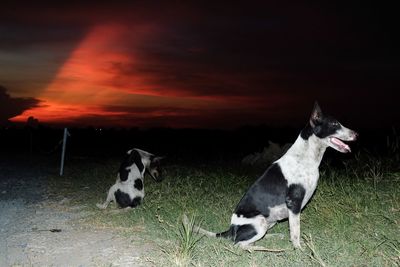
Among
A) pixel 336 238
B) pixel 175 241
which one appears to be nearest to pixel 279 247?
pixel 336 238

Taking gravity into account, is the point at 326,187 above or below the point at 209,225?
above

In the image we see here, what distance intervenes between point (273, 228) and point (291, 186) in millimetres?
1475

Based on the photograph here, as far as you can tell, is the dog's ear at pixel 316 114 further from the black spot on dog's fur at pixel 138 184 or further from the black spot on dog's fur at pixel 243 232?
the black spot on dog's fur at pixel 138 184

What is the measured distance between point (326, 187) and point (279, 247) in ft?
8.71

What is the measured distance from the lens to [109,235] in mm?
7102

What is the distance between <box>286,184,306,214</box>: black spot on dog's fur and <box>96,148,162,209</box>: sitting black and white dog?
150 inches

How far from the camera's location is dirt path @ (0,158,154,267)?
19.2 ft

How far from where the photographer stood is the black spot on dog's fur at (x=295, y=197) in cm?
592

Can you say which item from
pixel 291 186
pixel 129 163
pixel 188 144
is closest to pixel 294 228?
pixel 291 186

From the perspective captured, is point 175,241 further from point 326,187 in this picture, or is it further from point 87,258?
point 326,187

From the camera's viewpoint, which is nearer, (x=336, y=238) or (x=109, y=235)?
(x=336, y=238)

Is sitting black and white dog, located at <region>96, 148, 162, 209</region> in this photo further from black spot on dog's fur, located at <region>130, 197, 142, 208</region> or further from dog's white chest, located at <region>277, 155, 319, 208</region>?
dog's white chest, located at <region>277, 155, 319, 208</region>

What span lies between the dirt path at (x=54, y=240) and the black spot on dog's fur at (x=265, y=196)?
1.48 meters

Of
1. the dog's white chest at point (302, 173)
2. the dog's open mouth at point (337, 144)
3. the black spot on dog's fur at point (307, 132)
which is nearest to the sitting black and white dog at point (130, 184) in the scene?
the dog's white chest at point (302, 173)
